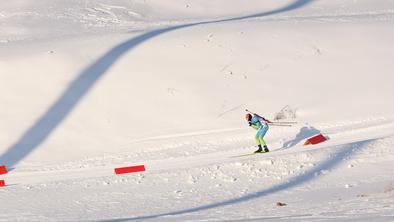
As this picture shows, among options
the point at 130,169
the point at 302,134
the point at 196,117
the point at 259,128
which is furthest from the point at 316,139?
the point at 130,169

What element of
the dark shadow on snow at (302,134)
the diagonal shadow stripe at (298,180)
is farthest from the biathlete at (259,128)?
the diagonal shadow stripe at (298,180)

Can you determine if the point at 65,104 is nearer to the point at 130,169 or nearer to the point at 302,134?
the point at 130,169

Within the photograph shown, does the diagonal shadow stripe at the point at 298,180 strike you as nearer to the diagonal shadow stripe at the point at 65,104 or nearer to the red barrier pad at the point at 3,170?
the red barrier pad at the point at 3,170

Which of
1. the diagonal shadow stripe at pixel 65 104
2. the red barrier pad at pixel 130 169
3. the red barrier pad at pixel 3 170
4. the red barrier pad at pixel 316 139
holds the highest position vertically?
the diagonal shadow stripe at pixel 65 104

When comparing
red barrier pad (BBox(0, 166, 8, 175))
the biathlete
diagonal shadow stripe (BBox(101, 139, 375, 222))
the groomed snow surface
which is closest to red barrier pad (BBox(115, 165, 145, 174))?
the groomed snow surface

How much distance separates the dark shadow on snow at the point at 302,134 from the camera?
15788mm

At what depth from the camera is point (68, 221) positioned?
35.5 feet

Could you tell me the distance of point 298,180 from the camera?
13016 millimetres

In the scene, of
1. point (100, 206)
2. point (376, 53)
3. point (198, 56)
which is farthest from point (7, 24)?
point (100, 206)

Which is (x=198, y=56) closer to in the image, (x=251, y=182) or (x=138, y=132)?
(x=138, y=132)

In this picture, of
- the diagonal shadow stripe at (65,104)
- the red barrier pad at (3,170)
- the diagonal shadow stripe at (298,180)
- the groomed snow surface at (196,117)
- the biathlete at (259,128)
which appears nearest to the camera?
the diagonal shadow stripe at (298,180)

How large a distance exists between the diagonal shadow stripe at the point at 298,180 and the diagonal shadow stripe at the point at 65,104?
668 centimetres

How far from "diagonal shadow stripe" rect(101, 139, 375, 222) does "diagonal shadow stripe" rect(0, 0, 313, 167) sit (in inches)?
263

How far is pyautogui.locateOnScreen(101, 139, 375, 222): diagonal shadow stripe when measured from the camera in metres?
11.0
